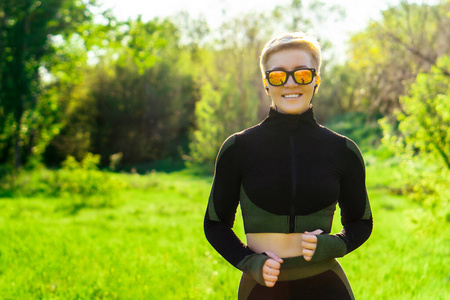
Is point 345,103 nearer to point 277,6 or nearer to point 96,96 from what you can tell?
point 277,6

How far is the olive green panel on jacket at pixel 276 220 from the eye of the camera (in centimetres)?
194

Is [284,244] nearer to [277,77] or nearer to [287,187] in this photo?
[287,187]

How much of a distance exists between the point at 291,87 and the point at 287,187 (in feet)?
1.61

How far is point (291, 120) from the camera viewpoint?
2.04m

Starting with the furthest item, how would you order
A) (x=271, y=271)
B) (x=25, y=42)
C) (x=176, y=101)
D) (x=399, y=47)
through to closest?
(x=176, y=101) → (x=25, y=42) → (x=399, y=47) → (x=271, y=271)

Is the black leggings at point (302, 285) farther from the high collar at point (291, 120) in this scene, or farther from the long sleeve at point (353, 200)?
the high collar at point (291, 120)

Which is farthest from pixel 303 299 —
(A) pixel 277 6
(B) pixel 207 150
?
(A) pixel 277 6

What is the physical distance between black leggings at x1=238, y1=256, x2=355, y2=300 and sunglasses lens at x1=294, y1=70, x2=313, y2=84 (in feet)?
2.76

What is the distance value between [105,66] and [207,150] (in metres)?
12.4

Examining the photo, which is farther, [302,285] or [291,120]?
[291,120]

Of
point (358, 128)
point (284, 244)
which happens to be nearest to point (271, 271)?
point (284, 244)

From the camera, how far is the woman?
193 centimetres

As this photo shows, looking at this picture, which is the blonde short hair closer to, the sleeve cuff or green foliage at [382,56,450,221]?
the sleeve cuff

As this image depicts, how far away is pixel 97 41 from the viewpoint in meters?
16.6
